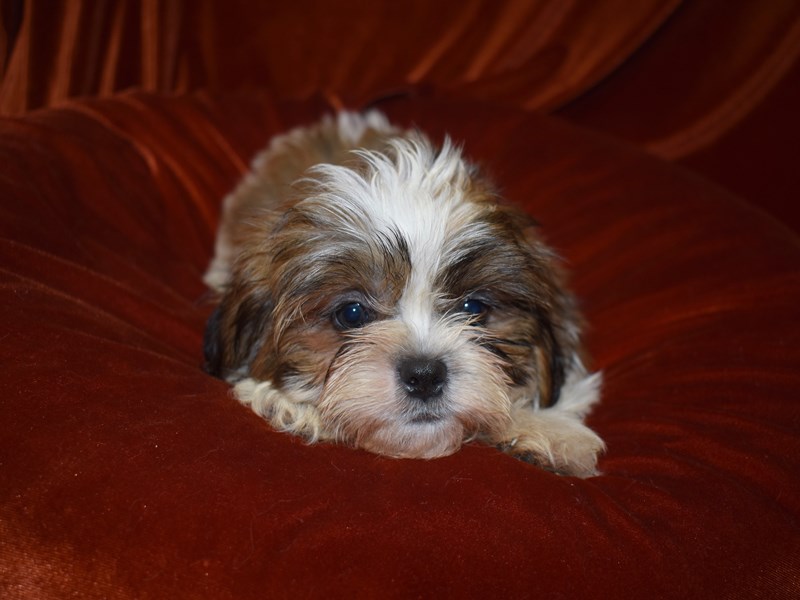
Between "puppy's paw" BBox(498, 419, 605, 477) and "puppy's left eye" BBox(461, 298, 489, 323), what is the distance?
343mm

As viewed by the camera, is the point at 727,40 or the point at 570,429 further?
the point at 727,40

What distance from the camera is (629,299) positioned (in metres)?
2.94

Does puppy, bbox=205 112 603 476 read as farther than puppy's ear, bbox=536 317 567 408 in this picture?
No

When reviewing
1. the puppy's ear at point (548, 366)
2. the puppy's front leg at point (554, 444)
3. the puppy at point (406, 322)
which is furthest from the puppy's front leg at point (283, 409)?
the puppy's ear at point (548, 366)

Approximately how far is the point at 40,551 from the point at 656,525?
1.28 metres

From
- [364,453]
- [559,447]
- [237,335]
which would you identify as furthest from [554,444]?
[237,335]

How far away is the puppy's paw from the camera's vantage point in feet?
7.01

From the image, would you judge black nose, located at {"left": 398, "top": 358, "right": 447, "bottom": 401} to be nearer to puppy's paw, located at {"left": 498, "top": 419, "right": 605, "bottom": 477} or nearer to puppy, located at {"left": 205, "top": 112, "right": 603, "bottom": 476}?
puppy, located at {"left": 205, "top": 112, "right": 603, "bottom": 476}

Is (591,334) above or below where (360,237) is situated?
below

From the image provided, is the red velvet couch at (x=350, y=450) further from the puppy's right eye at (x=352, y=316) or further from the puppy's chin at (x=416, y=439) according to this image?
the puppy's right eye at (x=352, y=316)

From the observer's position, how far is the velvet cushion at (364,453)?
157 cm

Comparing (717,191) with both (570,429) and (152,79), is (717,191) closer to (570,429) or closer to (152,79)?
(570,429)

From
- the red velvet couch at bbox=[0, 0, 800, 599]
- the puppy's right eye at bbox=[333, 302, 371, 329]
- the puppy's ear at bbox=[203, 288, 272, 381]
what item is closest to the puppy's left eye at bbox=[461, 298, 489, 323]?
the puppy's right eye at bbox=[333, 302, 371, 329]

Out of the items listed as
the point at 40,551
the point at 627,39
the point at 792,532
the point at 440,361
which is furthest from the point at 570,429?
the point at 627,39
